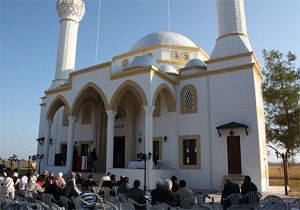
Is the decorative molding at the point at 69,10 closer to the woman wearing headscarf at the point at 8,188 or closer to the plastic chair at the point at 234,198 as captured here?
the woman wearing headscarf at the point at 8,188

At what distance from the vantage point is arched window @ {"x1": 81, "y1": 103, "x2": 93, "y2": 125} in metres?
17.6

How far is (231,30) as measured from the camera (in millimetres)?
14438

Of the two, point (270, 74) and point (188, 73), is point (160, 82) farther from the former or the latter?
point (270, 74)

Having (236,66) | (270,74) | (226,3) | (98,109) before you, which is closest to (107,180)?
(236,66)

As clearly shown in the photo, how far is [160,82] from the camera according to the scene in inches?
533

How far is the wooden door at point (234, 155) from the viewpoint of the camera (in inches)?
477

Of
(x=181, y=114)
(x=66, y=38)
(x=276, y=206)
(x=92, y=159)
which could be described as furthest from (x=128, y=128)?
(x=276, y=206)

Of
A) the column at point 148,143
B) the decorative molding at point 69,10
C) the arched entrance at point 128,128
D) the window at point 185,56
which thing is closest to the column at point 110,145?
the arched entrance at point 128,128

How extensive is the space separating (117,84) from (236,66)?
5.73m

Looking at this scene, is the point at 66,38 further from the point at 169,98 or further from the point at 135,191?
the point at 135,191

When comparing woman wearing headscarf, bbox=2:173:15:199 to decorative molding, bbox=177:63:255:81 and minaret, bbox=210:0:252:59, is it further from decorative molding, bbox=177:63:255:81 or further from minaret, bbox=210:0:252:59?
minaret, bbox=210:0:252:59

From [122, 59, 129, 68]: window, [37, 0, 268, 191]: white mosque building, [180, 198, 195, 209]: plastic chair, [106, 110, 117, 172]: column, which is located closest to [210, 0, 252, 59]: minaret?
[37, 0, 268, 191]: white mosque building

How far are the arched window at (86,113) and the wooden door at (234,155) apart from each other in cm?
889

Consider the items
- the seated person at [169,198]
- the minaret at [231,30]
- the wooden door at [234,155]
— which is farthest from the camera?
the minaret at [231,30]
